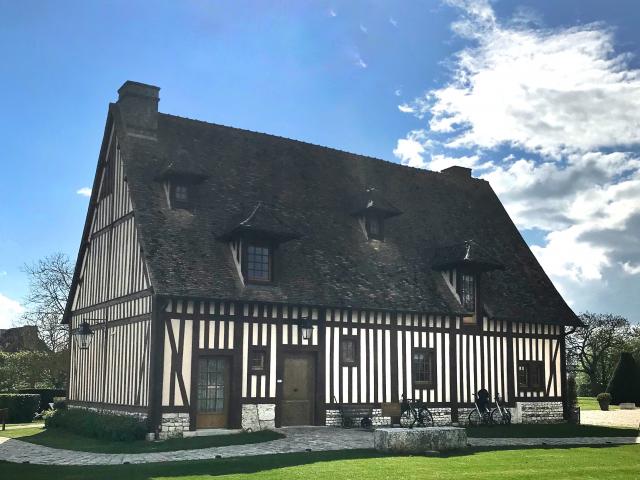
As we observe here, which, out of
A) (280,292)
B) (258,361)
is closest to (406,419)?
(258,361)

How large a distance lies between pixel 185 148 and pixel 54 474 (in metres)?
12.8

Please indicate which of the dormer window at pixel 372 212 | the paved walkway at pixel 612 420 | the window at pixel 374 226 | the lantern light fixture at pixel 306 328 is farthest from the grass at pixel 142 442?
the paved walkway at pixel 612 420

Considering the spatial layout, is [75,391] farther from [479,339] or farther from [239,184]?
[479,339]

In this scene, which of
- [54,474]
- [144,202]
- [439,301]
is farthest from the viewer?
[439,301]

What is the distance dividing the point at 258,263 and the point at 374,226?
5.89m

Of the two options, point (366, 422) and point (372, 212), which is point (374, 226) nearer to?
point (372, 212)

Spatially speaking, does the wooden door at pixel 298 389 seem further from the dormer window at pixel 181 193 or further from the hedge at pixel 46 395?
the hedge at pixel 46 395

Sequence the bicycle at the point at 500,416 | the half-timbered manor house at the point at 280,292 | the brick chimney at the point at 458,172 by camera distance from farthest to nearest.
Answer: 1. the brick chimney at the point at 458,172
2. the bicycle at the point at 500,416
3. the half-timbered manor house at the point at 280,292

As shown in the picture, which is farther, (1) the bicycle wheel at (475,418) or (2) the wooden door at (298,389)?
(1) the bicycle wheel at (475,418)

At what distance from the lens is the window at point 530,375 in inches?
1065

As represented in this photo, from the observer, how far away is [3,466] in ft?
48.4

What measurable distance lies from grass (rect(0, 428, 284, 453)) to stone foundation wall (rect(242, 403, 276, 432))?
0.68 m

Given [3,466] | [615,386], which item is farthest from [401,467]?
[615,386]

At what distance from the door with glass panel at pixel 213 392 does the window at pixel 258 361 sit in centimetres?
73
